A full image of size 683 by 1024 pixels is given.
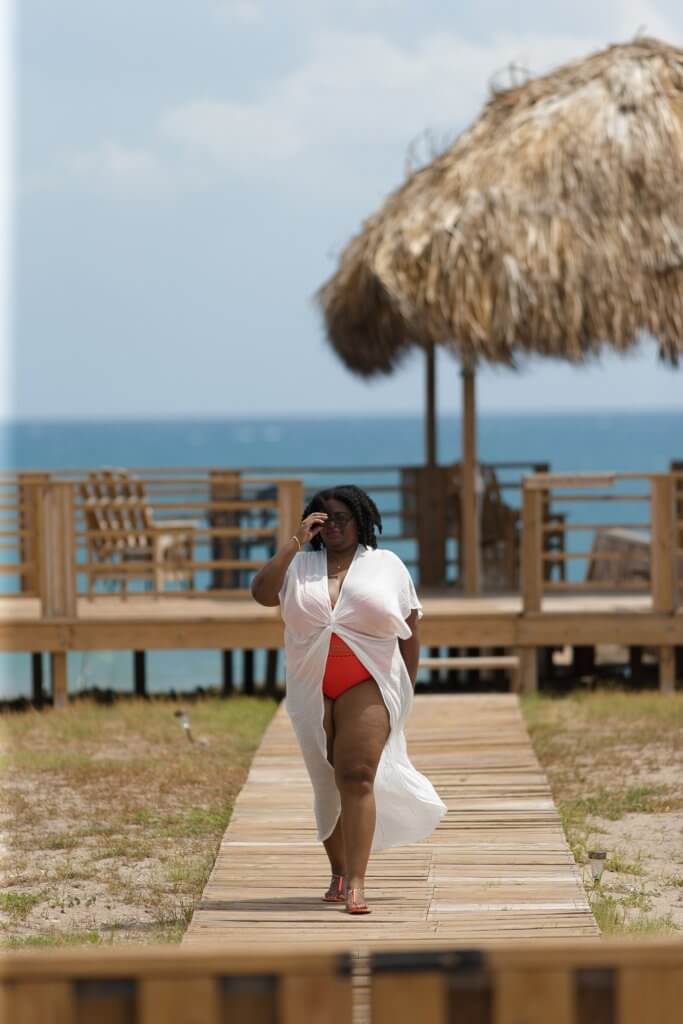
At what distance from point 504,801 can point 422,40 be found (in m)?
10.9

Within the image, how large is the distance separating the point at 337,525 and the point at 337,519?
19 millimetres

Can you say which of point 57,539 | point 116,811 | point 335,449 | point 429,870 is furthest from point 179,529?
point 335,449

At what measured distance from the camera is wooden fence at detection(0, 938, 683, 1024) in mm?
2451

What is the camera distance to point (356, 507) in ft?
17.0

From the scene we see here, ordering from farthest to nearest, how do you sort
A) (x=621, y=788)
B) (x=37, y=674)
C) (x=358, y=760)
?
1. (x=37, y=674)
2. (x=621, y=788)
3. (x=358, y=760)

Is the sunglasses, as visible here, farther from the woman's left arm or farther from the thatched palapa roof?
the thatched palapa roof

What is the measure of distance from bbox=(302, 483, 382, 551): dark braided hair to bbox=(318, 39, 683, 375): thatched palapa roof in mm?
6300

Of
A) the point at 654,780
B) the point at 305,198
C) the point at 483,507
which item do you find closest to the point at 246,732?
the point at 654,780

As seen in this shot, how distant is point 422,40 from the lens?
16219mm

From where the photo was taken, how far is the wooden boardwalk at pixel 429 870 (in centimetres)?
500

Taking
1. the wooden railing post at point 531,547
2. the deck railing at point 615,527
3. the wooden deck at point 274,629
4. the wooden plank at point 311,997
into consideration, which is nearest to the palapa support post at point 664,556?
the deck railing at point 615,527

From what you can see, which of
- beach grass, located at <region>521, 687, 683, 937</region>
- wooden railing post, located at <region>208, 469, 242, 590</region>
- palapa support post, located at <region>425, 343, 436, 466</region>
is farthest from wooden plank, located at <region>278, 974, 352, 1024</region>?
palapa support post, located at <region>425, 343, 436, 466</region>

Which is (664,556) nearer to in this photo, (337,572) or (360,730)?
(337,572)

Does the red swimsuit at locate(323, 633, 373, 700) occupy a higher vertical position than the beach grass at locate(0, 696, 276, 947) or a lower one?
higher
